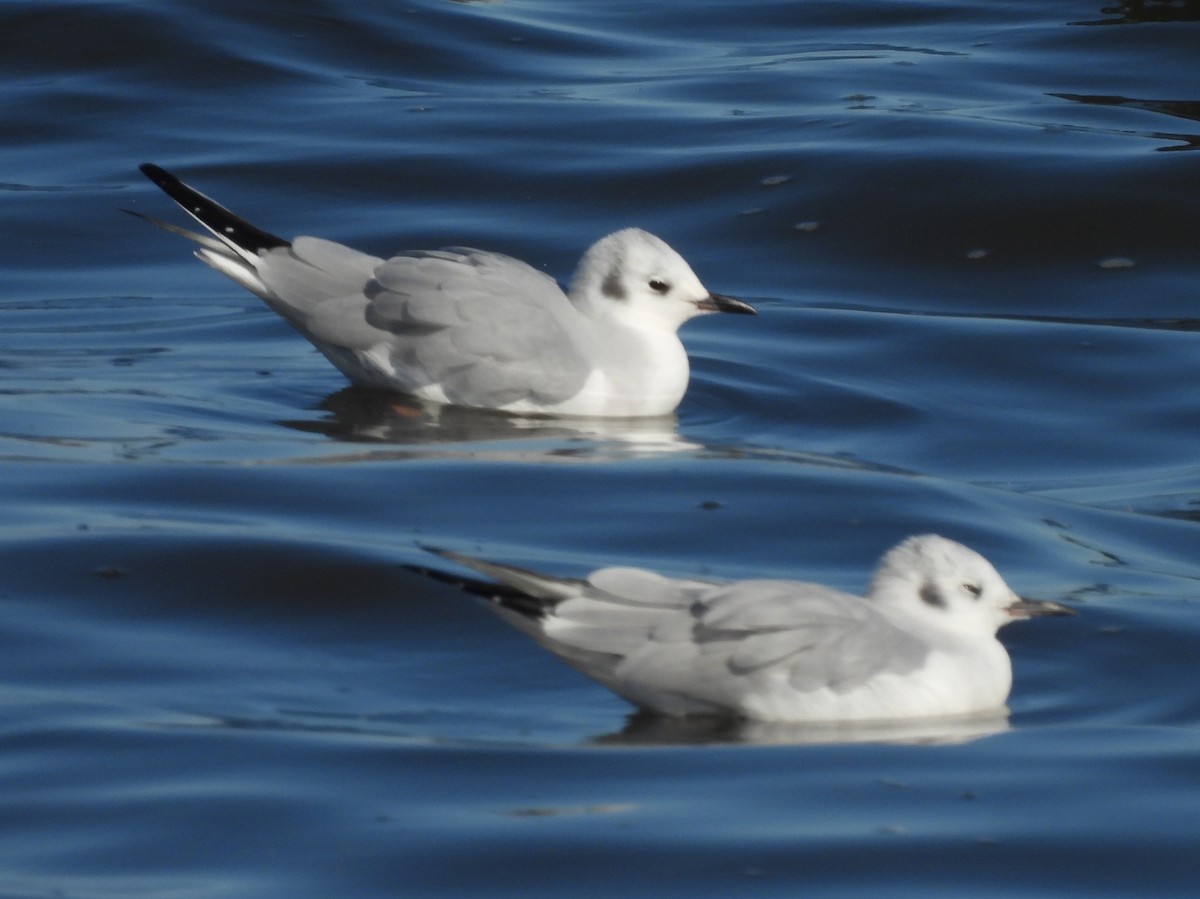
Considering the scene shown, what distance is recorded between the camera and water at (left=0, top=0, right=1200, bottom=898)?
494 cm

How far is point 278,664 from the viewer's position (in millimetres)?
6113

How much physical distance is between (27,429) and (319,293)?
1.41m

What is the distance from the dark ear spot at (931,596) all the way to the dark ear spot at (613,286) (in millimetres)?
3526

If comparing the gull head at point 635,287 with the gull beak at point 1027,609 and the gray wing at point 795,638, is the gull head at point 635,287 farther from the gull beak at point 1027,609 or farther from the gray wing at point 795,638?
the gray wing at point 795,638

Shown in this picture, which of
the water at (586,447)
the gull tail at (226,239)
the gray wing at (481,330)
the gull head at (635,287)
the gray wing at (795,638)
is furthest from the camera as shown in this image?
the gull tail at (226,239)

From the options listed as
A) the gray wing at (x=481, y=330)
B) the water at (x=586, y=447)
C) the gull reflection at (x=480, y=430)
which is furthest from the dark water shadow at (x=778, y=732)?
the gray wing at (x=481, y=330)

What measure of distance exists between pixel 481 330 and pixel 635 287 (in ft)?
2.37

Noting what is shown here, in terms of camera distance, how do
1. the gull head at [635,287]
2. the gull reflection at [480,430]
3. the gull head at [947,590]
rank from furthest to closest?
1. the gull head at [635,287]
2. the gull reflection at [480,430]
3. the gull head at [947,590]

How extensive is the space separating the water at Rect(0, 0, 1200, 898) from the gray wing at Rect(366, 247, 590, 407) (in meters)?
0.18

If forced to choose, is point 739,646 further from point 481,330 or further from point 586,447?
point 481,330

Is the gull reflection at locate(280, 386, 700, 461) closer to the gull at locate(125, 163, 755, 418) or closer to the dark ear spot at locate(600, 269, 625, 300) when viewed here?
the gull at locate(125, 163, 755, 418)

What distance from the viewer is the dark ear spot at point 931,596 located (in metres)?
5.86

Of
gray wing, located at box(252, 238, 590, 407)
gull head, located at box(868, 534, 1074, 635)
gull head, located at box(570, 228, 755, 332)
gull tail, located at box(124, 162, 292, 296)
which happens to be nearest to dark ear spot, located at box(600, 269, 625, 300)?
gull head, located at box(570, 228, 755, 332)

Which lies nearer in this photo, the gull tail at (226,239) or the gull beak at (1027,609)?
the gull beak at (1027,609)
